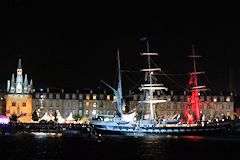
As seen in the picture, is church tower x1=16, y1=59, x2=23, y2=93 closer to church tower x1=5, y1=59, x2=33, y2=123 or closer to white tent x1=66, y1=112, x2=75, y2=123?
church tower x1=5, y1=59, x2=33, y2=123

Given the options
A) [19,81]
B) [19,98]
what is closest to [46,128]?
[19,98]

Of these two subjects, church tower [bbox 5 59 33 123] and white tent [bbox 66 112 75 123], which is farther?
church tower [bbox 5 59 33 123]

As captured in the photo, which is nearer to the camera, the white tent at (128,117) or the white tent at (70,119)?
the white tent at (128,117)

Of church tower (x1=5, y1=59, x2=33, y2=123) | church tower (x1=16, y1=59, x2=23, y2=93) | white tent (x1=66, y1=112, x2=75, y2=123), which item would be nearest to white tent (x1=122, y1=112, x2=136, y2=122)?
white tent (x1=66, y1=112, x2=75, y2=123)

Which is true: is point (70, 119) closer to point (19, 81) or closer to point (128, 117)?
point (19, 81)

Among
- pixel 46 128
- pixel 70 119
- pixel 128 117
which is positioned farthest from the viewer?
pixel 70 119

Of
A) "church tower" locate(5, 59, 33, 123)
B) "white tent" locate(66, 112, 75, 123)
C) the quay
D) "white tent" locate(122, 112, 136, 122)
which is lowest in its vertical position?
the quay

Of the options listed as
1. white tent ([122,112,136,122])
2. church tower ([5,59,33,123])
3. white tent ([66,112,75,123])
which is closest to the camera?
white tent ([122,112,136,122])

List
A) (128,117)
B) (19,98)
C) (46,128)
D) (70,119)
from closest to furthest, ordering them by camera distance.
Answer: (128,117) → (46,128) → (70,119) → (19,98)

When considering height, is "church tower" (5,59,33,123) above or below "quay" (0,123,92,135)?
above

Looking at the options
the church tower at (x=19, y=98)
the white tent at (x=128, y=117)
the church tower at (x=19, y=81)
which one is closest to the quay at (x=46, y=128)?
the white tent at (x=128, y=117)

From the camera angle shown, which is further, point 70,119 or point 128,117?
point 70,119

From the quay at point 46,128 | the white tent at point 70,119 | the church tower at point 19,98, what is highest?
the church tower at point 19,98

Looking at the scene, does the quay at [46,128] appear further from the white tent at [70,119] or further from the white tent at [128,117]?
the white tent at [70,119]
